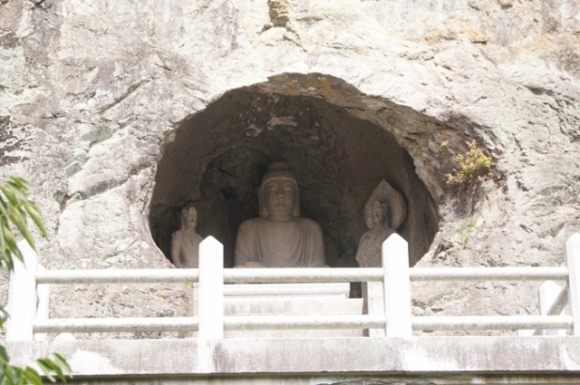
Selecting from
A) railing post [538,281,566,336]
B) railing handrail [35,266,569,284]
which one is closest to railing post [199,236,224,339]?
railing handrail [35,266,569,284]

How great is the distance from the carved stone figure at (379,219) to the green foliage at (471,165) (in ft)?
5.55

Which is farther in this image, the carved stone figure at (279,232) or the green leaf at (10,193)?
the carved stone figure at (279,232)

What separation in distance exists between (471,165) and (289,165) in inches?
156

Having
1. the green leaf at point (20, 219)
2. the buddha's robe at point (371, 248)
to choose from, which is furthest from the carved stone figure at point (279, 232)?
the green leaf at point (20, 219)

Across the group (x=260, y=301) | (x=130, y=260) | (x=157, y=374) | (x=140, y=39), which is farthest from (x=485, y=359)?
(x=140, y=39)

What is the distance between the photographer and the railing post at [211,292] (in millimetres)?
9070

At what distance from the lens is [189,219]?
593 inches

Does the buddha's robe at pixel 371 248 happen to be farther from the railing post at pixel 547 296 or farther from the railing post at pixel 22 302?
the railing post at pixel 22 302

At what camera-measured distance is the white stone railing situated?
912cm

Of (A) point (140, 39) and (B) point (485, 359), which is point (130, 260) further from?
Result: (B) point (485, 359)

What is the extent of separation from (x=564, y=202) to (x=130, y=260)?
4849mm

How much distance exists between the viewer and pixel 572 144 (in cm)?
1352

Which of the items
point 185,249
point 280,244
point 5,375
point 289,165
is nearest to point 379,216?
point 280,244

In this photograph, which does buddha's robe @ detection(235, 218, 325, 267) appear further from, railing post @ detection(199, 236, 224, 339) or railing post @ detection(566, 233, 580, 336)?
railing post @ detection(566, 233, 580, 336)
